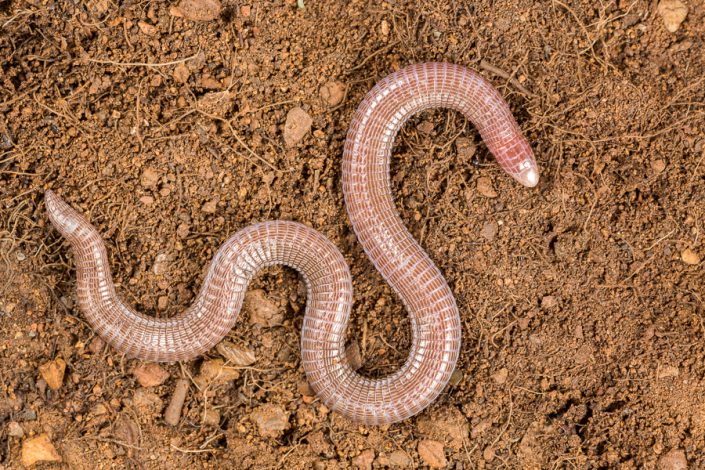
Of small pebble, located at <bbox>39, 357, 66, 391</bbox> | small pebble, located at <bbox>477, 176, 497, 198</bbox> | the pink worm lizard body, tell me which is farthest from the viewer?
small pebble, located at <bbox>477, 176, 497, 198</bbox>

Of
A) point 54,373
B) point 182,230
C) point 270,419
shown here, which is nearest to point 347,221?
point 182,230

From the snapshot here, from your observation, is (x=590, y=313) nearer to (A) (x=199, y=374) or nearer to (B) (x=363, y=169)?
(B) (x=363, y=169)

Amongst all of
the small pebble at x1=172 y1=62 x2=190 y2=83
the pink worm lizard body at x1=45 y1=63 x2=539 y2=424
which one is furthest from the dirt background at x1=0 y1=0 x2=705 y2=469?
the pink worm lizard body at x1=45 y1=63 x2=539 y2=424

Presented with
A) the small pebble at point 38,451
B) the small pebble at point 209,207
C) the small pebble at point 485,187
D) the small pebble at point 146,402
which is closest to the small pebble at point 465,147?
the small pebble at point 485,187

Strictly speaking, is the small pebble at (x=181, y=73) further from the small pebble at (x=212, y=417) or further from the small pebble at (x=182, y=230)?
the small pebble at (x=212, y=417)

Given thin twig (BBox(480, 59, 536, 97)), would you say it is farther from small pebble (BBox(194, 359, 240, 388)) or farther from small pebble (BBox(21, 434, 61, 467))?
small pebble (BBox(21, 434, 61, 467))

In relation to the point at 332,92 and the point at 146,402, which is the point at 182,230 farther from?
the point at 332,92

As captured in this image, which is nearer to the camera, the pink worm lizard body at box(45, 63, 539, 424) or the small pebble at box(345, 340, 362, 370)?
the pink worm lizard body at box(45, 63, 539, 424)
